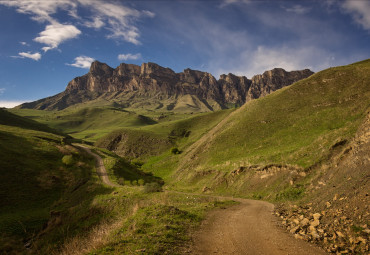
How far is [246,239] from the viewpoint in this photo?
449 inches

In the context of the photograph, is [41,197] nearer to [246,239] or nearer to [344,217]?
[246,239]

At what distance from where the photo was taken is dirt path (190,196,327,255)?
9.95 m

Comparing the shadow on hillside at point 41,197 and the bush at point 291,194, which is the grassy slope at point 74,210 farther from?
the bush at point 291,194

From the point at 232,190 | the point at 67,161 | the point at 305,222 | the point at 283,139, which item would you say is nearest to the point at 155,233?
the point at 305,222

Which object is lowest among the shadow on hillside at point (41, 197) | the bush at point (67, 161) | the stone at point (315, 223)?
the shadow on hillside at point (41, 197)

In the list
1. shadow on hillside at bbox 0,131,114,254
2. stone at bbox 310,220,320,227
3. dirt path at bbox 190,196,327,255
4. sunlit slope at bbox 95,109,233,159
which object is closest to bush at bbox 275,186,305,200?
dirt path at bbox 190,196,327,255

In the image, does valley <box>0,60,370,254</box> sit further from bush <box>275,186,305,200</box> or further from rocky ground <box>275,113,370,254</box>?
bush <box>275,186,305,200</box>

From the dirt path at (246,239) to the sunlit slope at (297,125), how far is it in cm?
1775

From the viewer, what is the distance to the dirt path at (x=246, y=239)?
995 cm

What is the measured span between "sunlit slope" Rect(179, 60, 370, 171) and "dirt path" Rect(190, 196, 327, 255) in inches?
699

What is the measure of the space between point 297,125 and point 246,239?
4216cm

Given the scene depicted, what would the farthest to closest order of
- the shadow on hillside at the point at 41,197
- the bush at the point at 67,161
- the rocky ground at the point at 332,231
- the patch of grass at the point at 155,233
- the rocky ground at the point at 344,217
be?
1. the bush at the point at 67,161
2. the shadow on hillside at the point at 41,197
3. the rocky ground at the point at 344,217
4. the patch of grass at the point at 155,233
5. the rocky ground at the point at 332,231

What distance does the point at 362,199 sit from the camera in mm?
11898

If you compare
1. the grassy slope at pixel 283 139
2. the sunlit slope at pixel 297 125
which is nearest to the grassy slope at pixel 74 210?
the grassy slope at pixel 283 139
